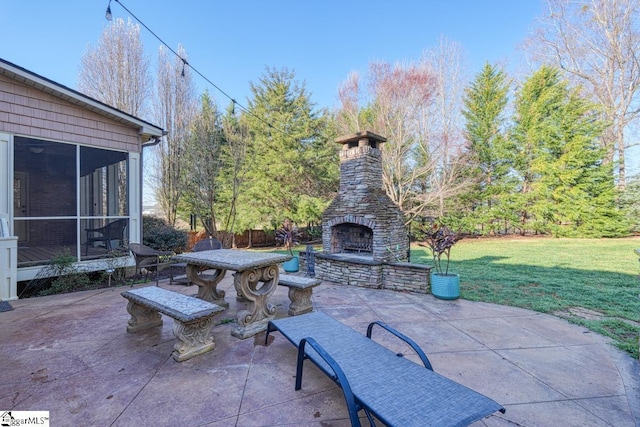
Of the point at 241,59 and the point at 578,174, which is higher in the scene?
the point at 241,59

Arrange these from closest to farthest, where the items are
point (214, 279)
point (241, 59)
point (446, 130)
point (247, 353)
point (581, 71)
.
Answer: point (247, 353) < point (214, 279) < point (241, 59) < point (446, 130) < point (581, 71)

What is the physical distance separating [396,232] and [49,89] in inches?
282

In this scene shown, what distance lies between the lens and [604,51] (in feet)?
45.2

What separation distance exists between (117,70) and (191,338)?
519 inches

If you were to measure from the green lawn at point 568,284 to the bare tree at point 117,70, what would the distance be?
1278 cm

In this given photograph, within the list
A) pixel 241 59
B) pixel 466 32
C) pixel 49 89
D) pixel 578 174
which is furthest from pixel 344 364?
pixel 578 174

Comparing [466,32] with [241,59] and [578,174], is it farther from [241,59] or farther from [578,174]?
[241,59]

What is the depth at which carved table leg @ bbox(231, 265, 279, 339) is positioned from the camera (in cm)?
310

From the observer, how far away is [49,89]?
204 inches

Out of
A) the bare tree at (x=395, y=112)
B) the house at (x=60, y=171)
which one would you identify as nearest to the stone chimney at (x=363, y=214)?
the house at (x=60, y=171)

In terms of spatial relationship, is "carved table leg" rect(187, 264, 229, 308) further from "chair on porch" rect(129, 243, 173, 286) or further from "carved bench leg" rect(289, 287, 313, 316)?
"chair on porch" rect(129, 243, 173, 286)

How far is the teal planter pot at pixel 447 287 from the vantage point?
4.51m

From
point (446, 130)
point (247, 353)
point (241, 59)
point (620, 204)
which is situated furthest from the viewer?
point (620, 204)

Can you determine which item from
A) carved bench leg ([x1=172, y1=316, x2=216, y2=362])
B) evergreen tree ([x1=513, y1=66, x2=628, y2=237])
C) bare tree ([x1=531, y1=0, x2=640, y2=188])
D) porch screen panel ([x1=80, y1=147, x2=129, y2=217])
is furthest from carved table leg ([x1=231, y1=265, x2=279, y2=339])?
bare tree ([x1=531, y1=0, x2=640, y2=188])
